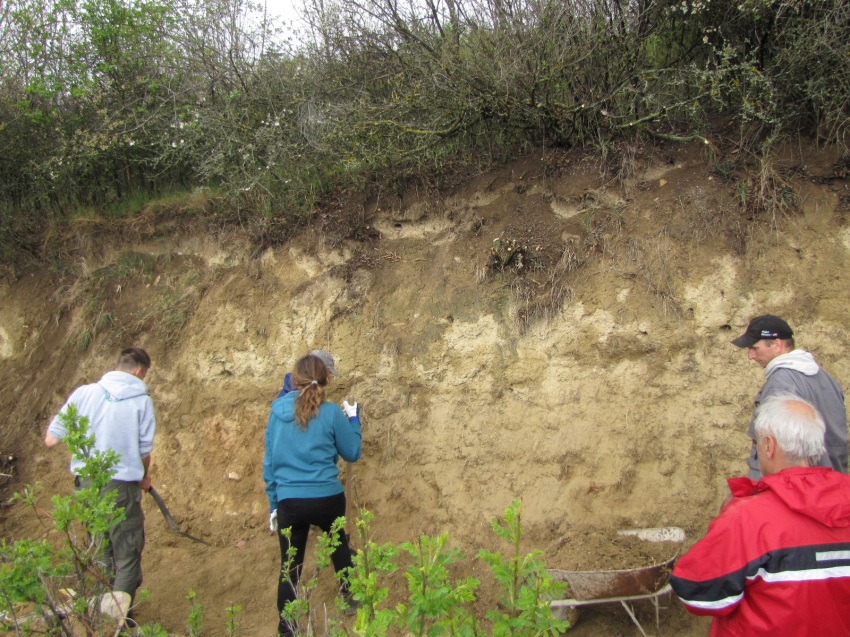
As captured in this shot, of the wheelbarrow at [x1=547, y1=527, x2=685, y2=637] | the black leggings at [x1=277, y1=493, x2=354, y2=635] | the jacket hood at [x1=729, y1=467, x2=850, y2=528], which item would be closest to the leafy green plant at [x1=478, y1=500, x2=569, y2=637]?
the jacket hood at [x1=729, y1=467, x2=850, y2=528]

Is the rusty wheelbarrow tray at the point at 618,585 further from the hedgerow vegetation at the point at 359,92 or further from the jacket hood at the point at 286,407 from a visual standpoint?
the hedgerow vegetation at the point at 359,92

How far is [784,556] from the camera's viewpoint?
194 cm

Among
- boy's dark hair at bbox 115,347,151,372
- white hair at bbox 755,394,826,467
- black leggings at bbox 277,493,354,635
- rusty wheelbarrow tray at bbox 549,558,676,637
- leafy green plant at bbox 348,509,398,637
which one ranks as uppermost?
boy's dark hair at bbox 115,347,151,372

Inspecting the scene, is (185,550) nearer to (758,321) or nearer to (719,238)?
(758,321)

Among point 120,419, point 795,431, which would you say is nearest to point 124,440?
point 120,419

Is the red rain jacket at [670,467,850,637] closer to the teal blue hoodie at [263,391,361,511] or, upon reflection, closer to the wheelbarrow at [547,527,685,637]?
the wheelbarrow at [547,527,685,637]

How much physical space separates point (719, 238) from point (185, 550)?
5.96 m

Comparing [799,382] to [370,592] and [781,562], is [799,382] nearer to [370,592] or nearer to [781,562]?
[781,562]

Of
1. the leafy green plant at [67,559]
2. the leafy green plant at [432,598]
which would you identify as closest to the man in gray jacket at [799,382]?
the leafy green plant at [432,598]

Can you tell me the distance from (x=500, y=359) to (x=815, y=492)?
3368 millimetres

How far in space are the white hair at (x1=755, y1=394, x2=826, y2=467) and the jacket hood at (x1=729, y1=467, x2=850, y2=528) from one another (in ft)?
0.27

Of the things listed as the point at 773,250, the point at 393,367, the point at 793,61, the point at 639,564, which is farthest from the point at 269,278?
the point at 793,61

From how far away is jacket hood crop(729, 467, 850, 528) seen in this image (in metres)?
1.95

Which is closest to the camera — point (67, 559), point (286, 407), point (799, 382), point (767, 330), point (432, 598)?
point (432, 598)
